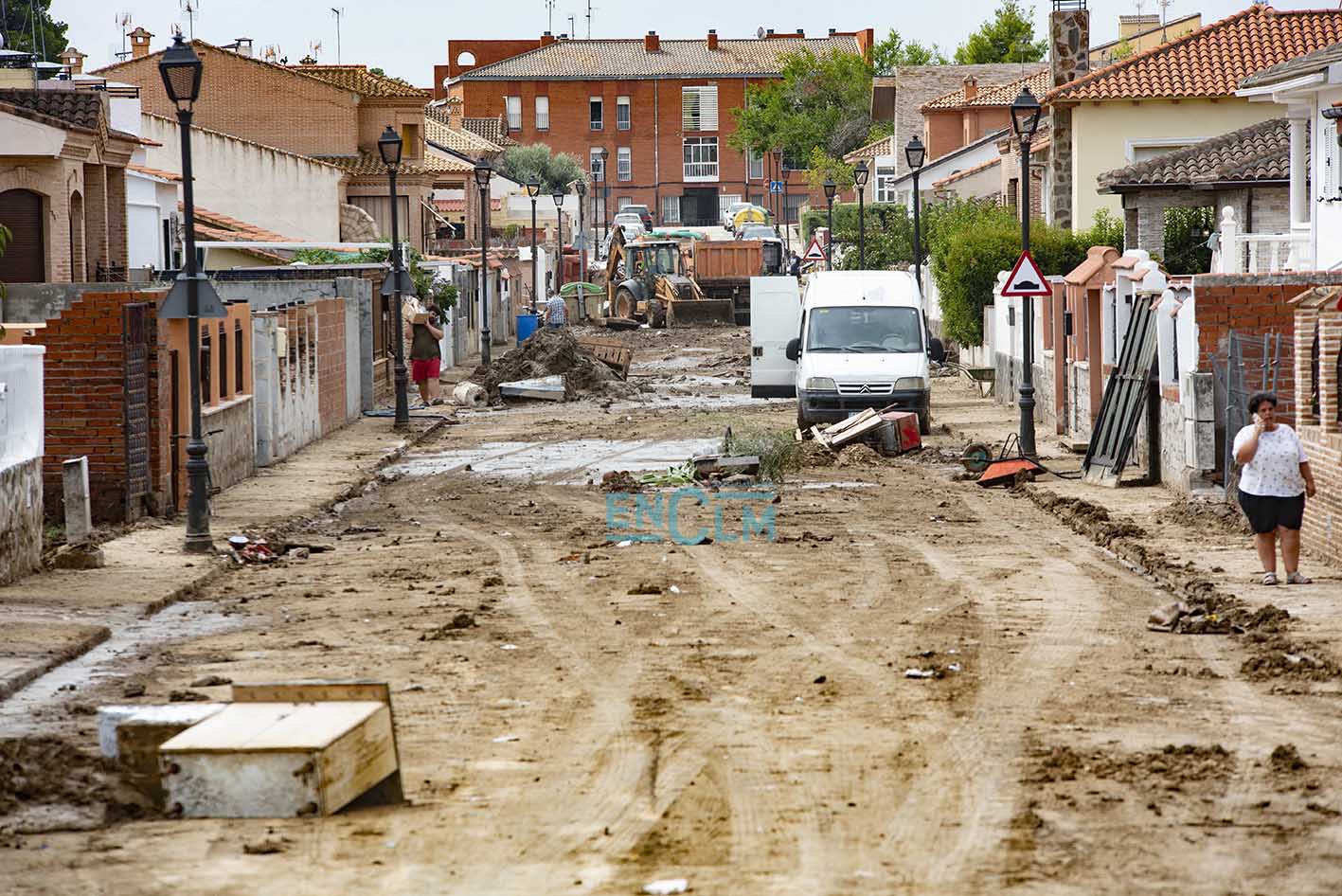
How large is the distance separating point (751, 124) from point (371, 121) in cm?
4904

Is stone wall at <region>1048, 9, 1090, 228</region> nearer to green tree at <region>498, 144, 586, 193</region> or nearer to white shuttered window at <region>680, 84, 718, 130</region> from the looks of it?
green tree at <region>498, 144, 586, 193</region>

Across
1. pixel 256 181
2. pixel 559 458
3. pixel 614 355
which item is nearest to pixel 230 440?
pixel 559 458

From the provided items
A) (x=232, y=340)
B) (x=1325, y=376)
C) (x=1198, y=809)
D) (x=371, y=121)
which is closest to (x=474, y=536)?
(x=232, y=340)

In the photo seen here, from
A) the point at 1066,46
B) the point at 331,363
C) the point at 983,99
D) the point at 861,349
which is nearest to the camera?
the point at 861,349

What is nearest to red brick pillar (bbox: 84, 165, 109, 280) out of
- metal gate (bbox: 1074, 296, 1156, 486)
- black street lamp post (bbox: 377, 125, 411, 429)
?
black street lamp post (bbox: 377, 125, 411, 429)

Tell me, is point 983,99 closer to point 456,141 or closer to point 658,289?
point 658,289

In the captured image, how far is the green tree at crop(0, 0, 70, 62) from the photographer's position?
58812 millimetres

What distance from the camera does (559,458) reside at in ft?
85.8

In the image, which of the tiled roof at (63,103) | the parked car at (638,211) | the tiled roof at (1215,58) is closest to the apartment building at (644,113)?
the parked car at (638,211)

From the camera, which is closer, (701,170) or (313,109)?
(313,109)

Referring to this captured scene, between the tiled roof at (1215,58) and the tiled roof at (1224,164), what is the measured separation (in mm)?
4056

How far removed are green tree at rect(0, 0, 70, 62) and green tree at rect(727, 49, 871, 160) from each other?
4739cm

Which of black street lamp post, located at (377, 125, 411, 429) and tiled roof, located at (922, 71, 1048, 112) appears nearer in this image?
black street lamp post, located at (377, 125, 411, 429)

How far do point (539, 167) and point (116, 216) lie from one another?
7699 centimetres
